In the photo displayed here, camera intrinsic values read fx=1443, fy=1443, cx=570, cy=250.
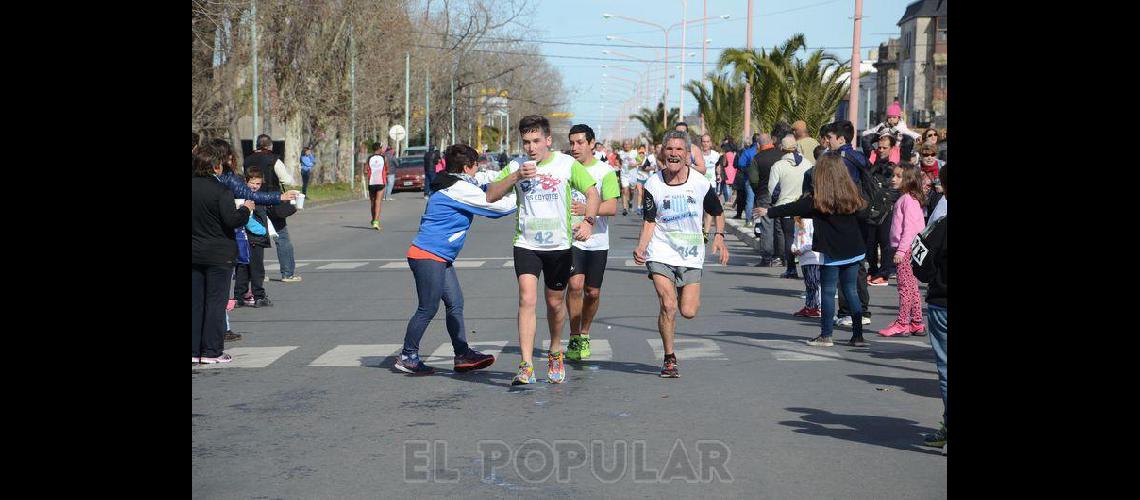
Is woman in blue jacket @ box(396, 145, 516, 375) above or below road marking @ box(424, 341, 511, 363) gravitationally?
above

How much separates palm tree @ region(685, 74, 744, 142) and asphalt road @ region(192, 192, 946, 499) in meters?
38.8

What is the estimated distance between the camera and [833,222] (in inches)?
438

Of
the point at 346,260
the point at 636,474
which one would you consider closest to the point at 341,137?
the point at 346,260

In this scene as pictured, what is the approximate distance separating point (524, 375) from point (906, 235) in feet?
13.5

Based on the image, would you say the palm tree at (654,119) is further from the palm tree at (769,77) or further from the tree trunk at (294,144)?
the palm tree at (769,77)

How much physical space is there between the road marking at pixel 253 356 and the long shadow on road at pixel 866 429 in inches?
166

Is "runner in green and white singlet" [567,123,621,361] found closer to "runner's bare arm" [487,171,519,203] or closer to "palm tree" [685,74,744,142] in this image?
"runner's bare arm" [487,171,519,203]

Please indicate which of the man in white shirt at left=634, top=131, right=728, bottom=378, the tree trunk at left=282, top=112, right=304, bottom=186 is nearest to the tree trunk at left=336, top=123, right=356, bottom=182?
the tree trunk at left=282, top=112, right=304, bottom=186

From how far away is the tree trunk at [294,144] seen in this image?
5216 centimetres

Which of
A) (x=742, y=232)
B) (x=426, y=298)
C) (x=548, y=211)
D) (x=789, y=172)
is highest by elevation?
(x=789, y=172)

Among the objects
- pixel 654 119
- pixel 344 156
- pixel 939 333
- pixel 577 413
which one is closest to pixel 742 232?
pixel 577 413

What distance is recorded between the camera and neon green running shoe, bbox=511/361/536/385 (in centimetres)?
934

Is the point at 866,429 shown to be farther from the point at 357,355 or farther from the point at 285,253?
the point at 285,253
